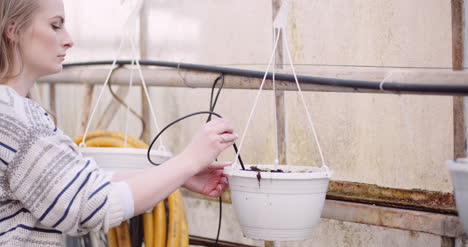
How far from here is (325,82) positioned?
155 cm

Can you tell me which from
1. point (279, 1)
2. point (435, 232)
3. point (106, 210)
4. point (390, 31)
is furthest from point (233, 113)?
point (106, 210)

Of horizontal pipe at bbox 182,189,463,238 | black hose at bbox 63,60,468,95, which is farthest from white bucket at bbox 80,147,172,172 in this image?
horizontal pipe at bbox 182,189,463,238

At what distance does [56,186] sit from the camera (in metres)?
1.23

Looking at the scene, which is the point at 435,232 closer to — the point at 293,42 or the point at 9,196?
the point at 293,42

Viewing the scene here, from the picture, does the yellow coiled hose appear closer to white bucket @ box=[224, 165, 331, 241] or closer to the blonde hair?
white bucket @ box=[224, 165, 331, 241]

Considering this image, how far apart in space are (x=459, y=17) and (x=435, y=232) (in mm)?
577

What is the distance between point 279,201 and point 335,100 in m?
0.76

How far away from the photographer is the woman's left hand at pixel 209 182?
1593 mm

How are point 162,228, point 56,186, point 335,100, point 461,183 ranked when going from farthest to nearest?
point 335,100 < point 162,228 < point 56,186 < point 461,183

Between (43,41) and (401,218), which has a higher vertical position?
(43,41)

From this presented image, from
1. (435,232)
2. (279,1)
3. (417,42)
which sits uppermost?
(279,1)

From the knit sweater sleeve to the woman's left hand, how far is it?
1.14ft

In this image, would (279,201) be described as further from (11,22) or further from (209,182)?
(11,22)

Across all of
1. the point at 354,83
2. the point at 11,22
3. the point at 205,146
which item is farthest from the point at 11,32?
the point at 354,83
